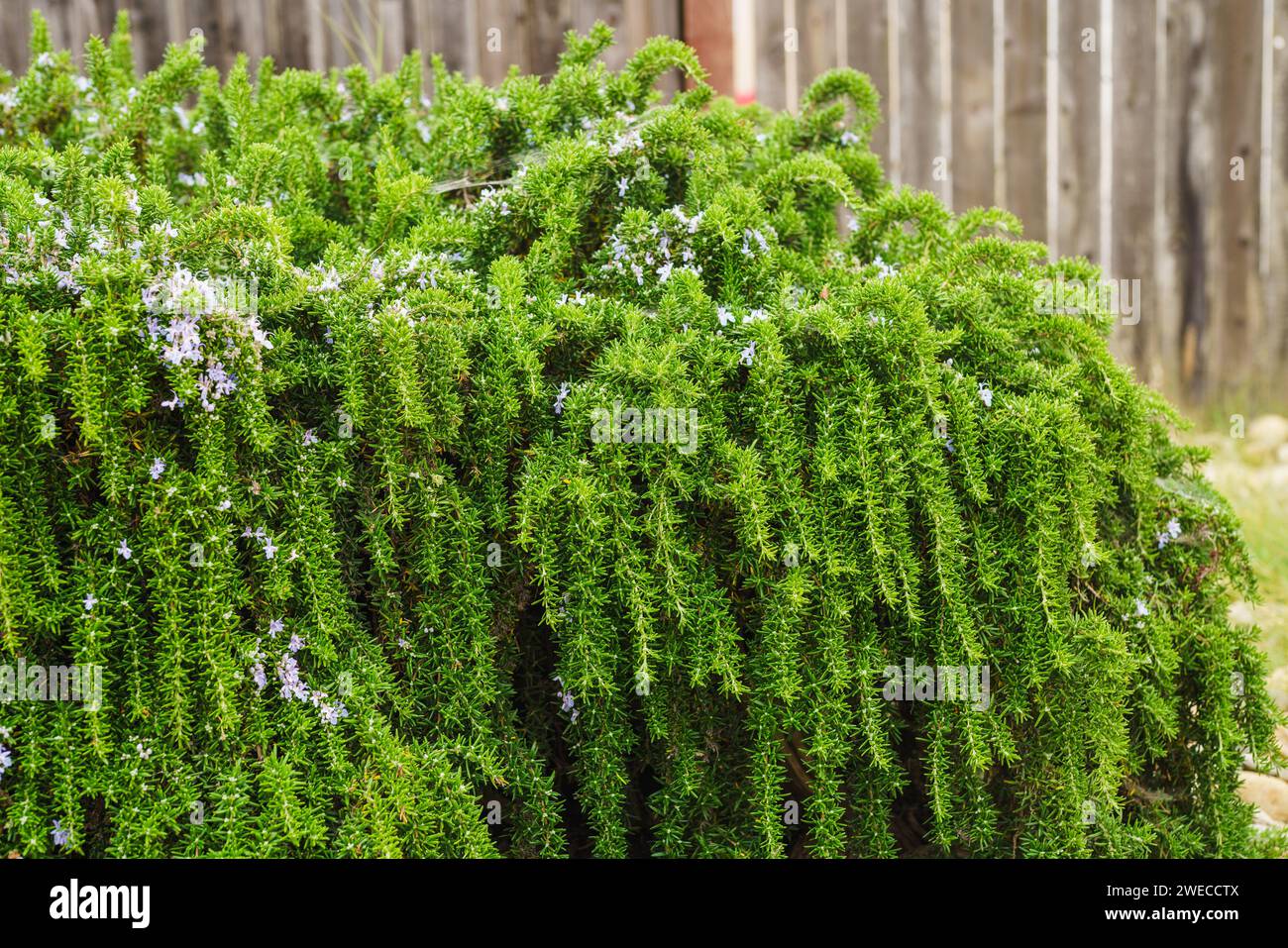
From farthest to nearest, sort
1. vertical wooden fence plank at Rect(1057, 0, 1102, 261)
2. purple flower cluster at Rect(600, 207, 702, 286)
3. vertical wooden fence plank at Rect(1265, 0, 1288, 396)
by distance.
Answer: vertical wooden fence plank at Rect(1265, 0, 1288, 396) < vertical wooden fence plank at Rect(1057, 0, 1102, 261) < purple flower cluster at Rect(600, 207, 702, 286)

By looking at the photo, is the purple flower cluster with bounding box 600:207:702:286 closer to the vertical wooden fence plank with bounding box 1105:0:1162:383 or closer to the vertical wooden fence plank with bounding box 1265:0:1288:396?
the vertical wooden fence plank with bounding box 1105:0:1162:383

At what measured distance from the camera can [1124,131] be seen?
5.33 meters

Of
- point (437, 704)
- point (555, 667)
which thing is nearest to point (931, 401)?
point (555, 667)

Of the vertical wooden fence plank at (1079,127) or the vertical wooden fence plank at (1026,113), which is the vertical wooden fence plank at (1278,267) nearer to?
the vertical wooden fence plank at (1079,127)

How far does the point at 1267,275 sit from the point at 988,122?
1553 mm

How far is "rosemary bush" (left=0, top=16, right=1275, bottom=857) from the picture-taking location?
1.47m

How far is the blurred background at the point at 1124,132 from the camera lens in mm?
5082

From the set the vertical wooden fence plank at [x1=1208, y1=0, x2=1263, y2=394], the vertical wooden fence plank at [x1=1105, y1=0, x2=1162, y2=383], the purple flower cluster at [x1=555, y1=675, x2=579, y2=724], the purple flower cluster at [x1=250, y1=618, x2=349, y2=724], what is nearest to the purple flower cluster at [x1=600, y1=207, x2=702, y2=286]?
the purple flower cluster at [x1=555, y1=675, x2=579, y2=724]

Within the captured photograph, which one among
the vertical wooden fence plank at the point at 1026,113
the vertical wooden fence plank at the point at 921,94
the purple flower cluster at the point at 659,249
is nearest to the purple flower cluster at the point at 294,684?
the purple flower cluster at the point at 659,249

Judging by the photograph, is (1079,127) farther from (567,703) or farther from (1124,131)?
(567,703)

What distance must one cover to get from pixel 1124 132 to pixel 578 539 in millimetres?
4714

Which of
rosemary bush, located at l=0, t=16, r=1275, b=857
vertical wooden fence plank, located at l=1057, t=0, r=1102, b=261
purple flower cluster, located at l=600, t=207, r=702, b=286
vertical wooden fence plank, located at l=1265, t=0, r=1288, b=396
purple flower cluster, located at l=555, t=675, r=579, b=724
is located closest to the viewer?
rosemary bush, located at l=0, t=16, r=1275, b=857

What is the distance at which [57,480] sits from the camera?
1481 mm
